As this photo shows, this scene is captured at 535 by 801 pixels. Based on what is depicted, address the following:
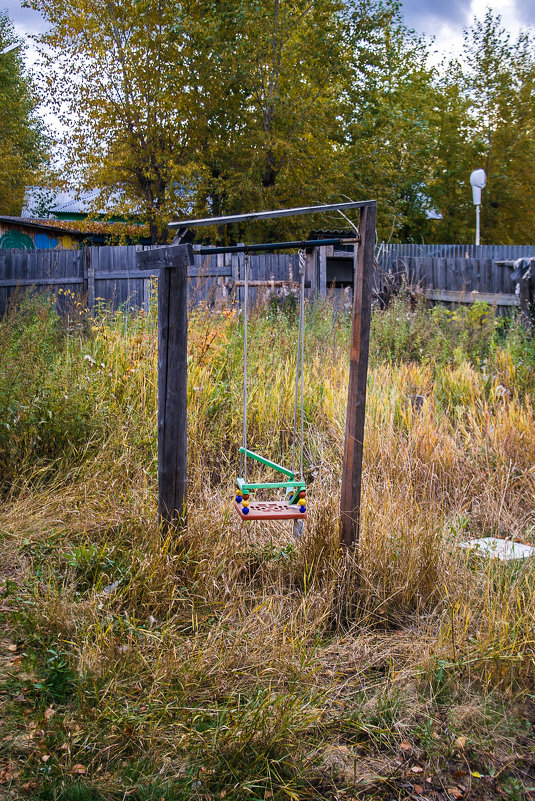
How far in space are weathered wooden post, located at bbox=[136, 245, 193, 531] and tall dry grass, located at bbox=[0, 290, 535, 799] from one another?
196 millimetres

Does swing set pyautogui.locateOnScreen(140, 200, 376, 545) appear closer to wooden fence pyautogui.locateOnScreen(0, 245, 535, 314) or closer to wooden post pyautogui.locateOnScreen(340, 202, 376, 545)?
wooden post pyautogui.locateOnScreen(340, 202, 376, 545)

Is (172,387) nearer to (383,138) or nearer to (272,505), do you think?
(272,505)

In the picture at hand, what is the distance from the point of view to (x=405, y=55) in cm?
2553

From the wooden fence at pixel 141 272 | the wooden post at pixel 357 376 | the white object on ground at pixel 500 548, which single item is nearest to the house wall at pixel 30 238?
the wooden fence at pixel 141 272

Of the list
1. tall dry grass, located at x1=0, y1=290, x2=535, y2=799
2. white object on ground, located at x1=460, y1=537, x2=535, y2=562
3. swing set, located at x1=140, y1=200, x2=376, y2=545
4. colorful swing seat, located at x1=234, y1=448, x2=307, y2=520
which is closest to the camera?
tall dry grass, located at x1=0, y1=290, x2=535, y2=799

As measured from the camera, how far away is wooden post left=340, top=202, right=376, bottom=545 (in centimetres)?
330

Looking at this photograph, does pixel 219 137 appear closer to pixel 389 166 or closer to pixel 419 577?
A: pixel 389 166

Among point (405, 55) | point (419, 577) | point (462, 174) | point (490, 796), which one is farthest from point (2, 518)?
point (405, 55)

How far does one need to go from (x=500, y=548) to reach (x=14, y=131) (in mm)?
26156

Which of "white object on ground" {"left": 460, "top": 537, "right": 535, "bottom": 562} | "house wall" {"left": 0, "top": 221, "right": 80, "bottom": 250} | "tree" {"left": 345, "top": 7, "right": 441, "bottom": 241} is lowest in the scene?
"white object on ground" {"left": 460, "top": 537, "right": 535, "bottom": 562}

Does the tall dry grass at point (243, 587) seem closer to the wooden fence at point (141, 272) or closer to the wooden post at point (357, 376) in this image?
the wooden post at point (357, 376)

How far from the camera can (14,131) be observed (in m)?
25.2

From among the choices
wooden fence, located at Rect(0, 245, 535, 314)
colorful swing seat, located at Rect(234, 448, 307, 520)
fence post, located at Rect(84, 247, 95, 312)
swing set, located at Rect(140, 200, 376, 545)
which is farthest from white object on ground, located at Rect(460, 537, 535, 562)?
fence post, located at Rect(84, 247, 95, 312)

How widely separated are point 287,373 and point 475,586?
288 cm
